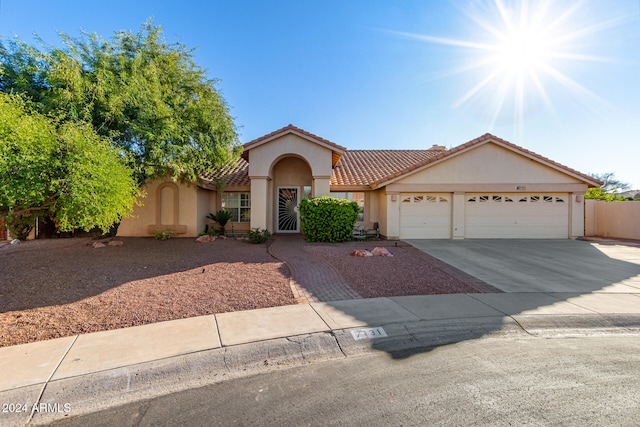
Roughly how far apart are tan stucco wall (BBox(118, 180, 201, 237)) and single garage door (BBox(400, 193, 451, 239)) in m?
10.0

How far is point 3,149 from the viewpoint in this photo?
4.32 meters

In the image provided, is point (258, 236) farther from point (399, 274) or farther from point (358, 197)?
point (399, 274)

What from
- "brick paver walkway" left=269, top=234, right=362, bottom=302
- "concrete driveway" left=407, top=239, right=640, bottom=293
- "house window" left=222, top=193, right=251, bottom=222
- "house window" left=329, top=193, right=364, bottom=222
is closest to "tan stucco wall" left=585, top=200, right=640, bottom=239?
"concrete driveway" left=407, top=239, right=640, bottom=293

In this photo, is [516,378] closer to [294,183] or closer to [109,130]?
[109,130]

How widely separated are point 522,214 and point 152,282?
1542cm

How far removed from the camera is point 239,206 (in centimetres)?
1548

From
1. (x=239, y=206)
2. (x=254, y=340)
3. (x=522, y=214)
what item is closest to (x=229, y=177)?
(x=239, y=206)

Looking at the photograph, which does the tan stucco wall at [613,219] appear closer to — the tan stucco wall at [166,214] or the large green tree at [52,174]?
the tan stucco wall at [166,214]

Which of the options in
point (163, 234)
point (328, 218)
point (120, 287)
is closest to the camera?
point (120, 287)

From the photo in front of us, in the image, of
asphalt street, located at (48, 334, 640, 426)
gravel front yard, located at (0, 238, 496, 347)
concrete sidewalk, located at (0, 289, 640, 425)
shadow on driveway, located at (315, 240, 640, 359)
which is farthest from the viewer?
gravel front yard, located at (0, 238, 496, 347)

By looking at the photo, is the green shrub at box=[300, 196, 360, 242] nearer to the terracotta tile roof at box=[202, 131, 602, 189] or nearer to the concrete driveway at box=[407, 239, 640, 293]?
the terracotta tile roof at box=[202, 131, 602, 189]

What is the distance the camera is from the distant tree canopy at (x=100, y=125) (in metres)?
4.89

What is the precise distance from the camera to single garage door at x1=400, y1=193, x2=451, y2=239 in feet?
43.8

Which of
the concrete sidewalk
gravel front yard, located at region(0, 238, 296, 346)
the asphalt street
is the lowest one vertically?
the asphalt street
